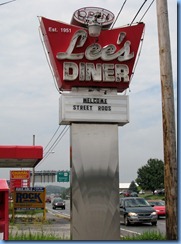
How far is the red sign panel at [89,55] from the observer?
11656 millimetres

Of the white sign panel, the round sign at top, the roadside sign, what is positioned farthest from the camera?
the roadside sign

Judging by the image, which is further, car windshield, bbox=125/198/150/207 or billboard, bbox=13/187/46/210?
billboard, bbox=13/187/46/210

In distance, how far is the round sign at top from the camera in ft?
39.6

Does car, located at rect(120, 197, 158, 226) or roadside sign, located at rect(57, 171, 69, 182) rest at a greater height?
roadside sign, located at rect(57, 171, 69, 182)

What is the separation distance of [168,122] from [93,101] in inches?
87.1

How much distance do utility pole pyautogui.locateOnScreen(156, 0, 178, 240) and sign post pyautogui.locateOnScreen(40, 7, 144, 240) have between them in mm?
1159

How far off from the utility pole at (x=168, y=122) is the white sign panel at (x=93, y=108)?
145cm

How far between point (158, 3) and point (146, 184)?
96960 mm

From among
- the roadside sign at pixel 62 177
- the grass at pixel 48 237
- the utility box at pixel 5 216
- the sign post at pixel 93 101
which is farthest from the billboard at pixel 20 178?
the utility box at pixel 5 216

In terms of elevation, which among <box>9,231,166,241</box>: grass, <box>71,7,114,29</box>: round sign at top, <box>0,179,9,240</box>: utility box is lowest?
<box>9,231,166,241</box>: grass

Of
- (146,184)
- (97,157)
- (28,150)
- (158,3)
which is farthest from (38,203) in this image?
(146,184)

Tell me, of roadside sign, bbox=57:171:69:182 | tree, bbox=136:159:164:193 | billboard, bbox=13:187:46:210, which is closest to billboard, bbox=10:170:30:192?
roadside sign, bbox=57:171:69:182

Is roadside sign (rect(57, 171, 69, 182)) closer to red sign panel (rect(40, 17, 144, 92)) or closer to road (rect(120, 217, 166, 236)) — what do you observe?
road (rect(120, 217, 166, 236))

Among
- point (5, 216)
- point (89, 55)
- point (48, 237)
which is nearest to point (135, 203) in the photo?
point (48, 237)
